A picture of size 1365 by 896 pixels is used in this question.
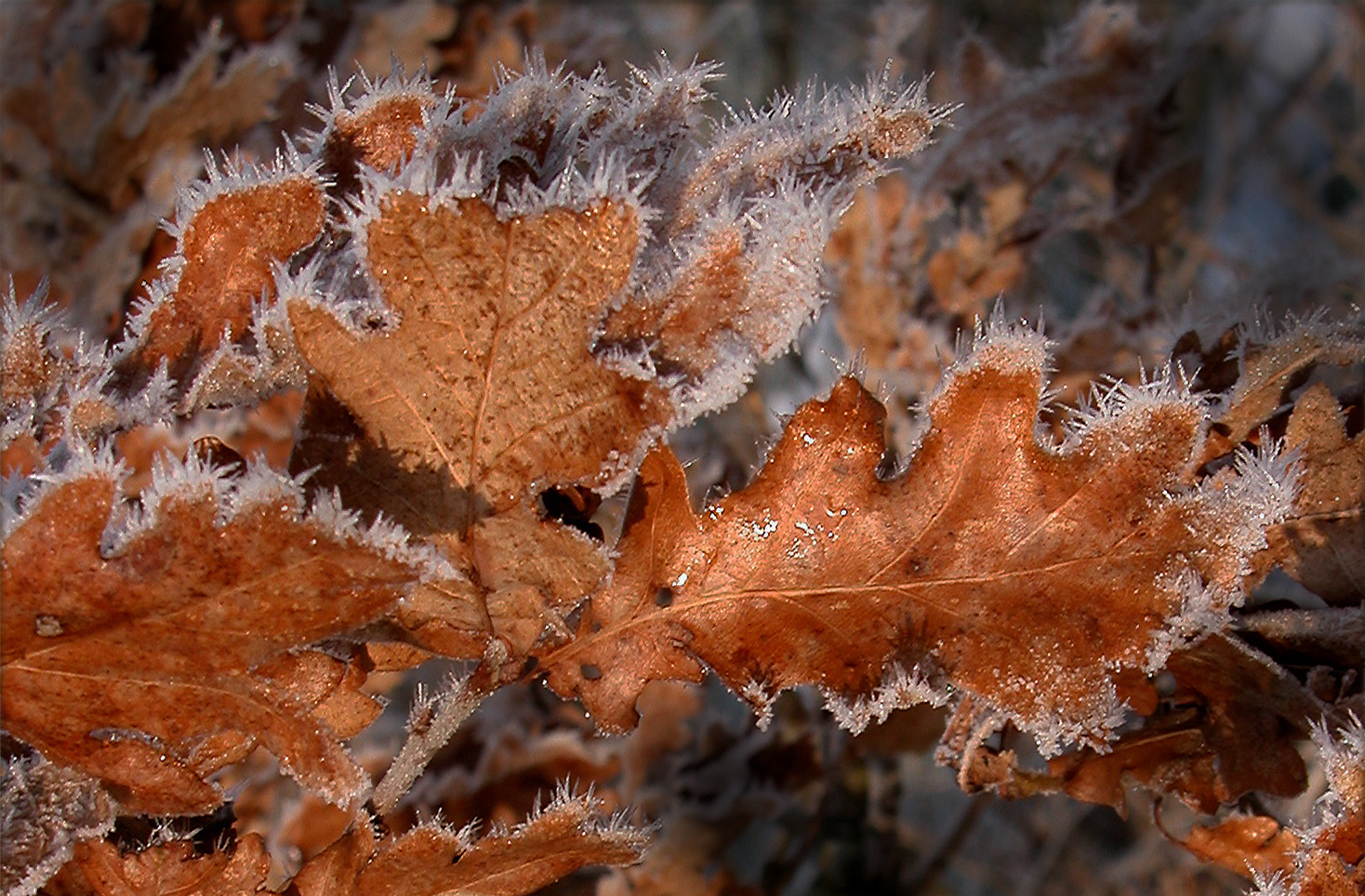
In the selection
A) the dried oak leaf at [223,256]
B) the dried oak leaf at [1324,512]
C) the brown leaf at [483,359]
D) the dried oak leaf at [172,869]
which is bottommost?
the dried oak leaf at [172,869]

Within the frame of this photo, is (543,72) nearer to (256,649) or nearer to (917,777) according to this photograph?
(256,649)

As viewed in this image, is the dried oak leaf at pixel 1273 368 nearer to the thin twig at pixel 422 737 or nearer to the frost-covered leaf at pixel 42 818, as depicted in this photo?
the thin twig at pixel 422 737

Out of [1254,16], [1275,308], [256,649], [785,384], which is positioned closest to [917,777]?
[785,384]

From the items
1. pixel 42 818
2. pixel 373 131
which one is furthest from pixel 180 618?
pixel 373 131

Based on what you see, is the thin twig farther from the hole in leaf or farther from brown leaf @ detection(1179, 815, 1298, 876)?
brown leaf @ detection(1179, 815, 1298, 876)

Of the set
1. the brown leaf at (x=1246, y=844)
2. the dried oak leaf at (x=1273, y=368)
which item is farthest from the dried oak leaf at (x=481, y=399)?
the brown leaf at (x=1246, y=844)

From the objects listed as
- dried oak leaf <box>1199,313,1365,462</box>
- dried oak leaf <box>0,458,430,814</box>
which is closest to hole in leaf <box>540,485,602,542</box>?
dried oak leaf <box>0,458,430,814</box>
